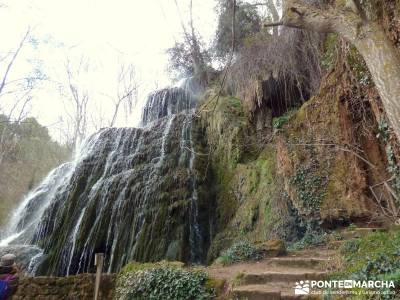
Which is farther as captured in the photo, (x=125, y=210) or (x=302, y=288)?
(x=125, y=210)

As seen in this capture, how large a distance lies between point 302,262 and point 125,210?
6.18 m

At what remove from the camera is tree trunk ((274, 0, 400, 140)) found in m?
3.46

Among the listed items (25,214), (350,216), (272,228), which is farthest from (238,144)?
(25,214)

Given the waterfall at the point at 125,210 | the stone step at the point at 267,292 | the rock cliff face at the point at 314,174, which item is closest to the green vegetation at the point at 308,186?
the rock cliff face at the point at 314,174

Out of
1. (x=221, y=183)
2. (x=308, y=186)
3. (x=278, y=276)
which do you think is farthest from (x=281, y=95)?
(x=278, y=276)

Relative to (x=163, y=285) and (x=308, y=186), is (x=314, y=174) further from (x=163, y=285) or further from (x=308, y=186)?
(x=163, y=285)

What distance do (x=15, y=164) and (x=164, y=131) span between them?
18.5 metres

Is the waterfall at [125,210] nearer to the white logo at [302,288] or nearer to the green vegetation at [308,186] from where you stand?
the green vegetation at [308,186]

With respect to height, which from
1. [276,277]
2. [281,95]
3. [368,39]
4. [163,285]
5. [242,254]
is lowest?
[163,285]

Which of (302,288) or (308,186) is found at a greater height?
(308,186)

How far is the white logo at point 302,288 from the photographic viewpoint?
396 centimetres

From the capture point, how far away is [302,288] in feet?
13.4

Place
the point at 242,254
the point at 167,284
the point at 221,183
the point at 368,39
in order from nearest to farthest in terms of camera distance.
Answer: the point at 368,39 < the point at 167,284 < the point at 242,254 < the point at 221,183

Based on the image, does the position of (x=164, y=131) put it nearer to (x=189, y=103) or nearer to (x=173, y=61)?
(x=189, y=103)
